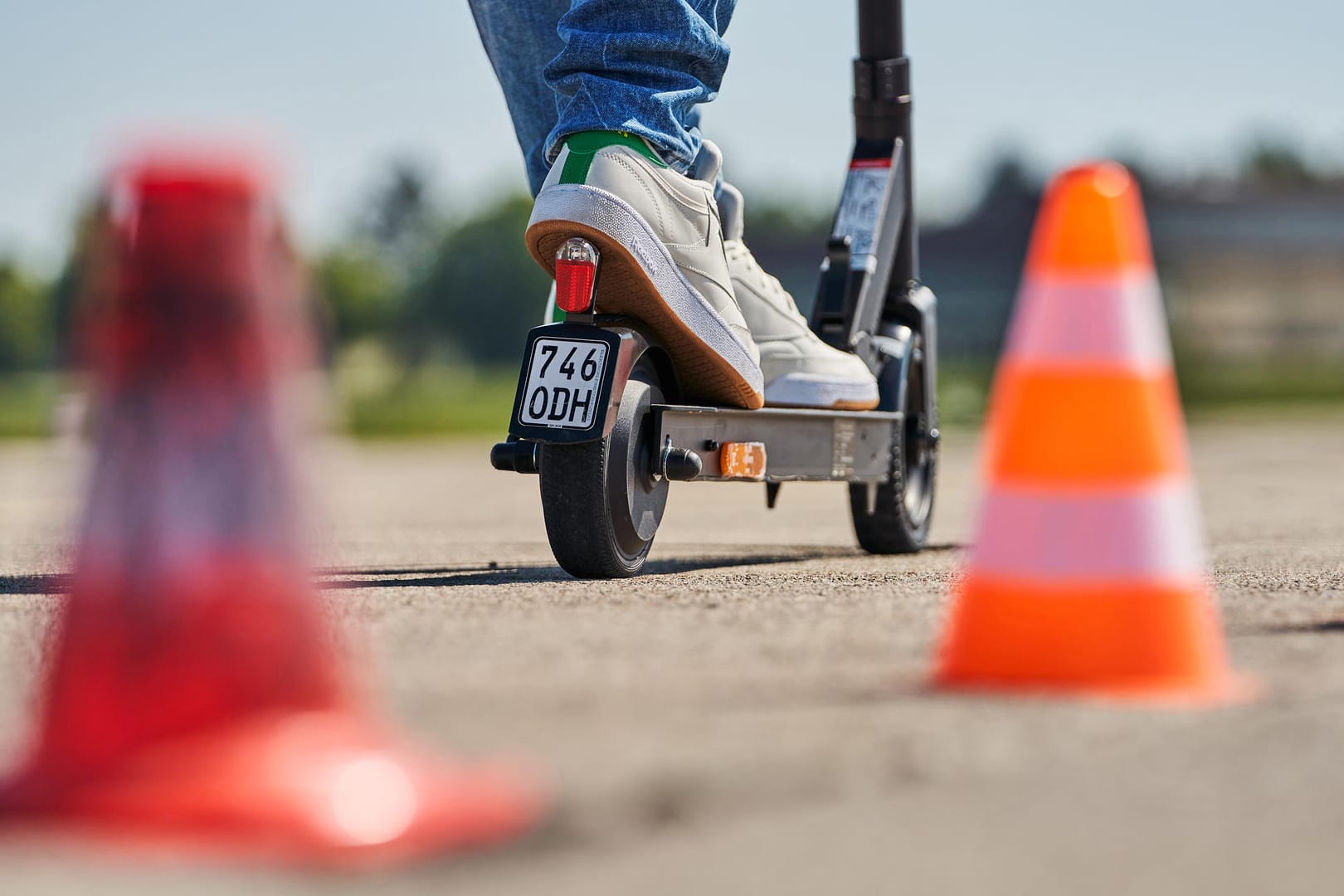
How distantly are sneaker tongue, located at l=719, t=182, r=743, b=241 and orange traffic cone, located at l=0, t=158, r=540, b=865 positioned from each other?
8.22ft

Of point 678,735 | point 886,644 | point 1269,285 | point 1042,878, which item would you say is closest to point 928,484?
point 886,644

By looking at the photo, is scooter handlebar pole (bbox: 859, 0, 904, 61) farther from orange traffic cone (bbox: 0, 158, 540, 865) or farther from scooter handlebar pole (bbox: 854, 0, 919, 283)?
orange traffic cone (bbox: 0, 158, 540, 865)

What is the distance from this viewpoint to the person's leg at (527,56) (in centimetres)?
434

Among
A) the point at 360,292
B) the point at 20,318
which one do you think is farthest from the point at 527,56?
the point at 20,318

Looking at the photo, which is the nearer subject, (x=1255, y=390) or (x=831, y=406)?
(x=831, y=406)

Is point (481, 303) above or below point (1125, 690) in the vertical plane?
above

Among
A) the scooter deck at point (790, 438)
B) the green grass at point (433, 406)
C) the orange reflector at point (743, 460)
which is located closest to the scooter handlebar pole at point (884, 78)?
the scooter deck at point (790, 438)

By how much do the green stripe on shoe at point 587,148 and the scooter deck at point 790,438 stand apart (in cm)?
53

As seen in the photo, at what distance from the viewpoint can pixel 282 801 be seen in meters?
Result: 1.70

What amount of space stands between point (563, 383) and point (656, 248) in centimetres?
36

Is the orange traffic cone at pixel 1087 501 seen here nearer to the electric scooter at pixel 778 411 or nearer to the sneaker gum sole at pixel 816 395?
the electric scooter at pixel 778 411

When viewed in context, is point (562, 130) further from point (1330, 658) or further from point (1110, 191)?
point (1330, 658)

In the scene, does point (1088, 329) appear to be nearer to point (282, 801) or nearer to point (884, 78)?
point (282, 801)

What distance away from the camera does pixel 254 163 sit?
77.3 inches
